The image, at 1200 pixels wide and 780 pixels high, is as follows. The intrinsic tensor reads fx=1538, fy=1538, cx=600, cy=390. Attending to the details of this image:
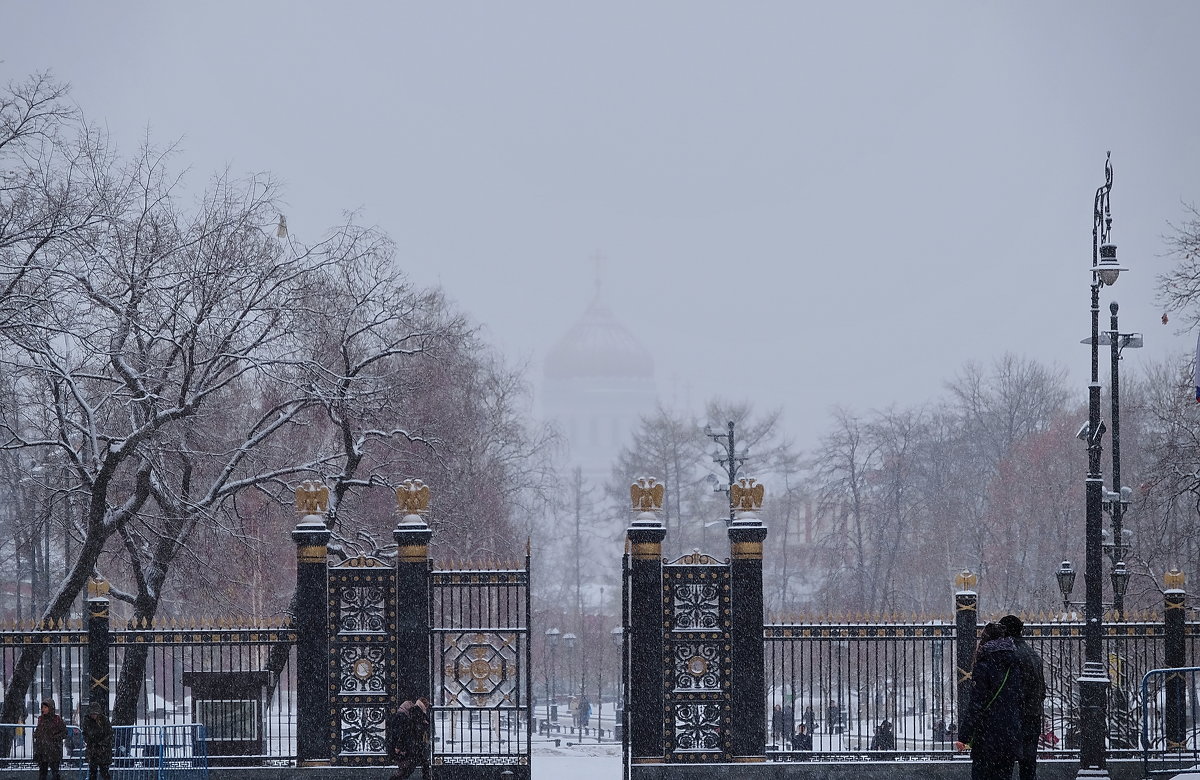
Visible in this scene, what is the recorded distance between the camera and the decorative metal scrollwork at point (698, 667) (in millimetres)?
17531

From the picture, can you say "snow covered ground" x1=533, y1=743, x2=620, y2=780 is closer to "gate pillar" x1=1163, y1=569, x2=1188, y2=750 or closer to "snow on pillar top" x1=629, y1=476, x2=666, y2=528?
"snow on pillar top" x1=629, y1=476, x2=666, y2=528

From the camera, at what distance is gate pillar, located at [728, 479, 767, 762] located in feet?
57.1

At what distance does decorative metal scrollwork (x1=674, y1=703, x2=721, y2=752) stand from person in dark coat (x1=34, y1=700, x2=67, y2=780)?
22.4ft

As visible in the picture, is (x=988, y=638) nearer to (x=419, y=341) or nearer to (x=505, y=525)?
(x=419, y=341)

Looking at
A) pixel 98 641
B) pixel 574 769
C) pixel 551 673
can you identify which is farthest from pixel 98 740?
pixel 551 673

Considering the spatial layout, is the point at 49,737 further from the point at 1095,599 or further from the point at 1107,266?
the point at 1107,266

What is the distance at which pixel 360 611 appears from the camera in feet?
58.0

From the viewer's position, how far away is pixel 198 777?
17359mm

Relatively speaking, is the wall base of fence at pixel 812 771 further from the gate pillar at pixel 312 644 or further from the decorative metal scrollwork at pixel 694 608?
the gate pillar at pixel 312 644

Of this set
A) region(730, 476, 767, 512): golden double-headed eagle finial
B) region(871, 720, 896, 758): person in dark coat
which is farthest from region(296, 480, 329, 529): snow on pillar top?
region(871, 720, 896, 758): person in dark coat

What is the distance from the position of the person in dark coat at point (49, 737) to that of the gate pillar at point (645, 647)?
6.27 meters

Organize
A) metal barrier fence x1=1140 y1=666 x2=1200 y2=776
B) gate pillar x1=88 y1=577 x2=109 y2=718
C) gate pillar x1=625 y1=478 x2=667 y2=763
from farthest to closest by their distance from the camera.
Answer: gate pillar x1=625 y1=478 x2=667 y2=763
gate pillar x1=88 y1=577 x2=109 y2=718
metal barrier fence x1=1140 y1=666 x2=1200 y2=776

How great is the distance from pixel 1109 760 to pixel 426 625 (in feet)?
25.8

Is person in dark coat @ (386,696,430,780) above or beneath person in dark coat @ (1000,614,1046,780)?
beneath
